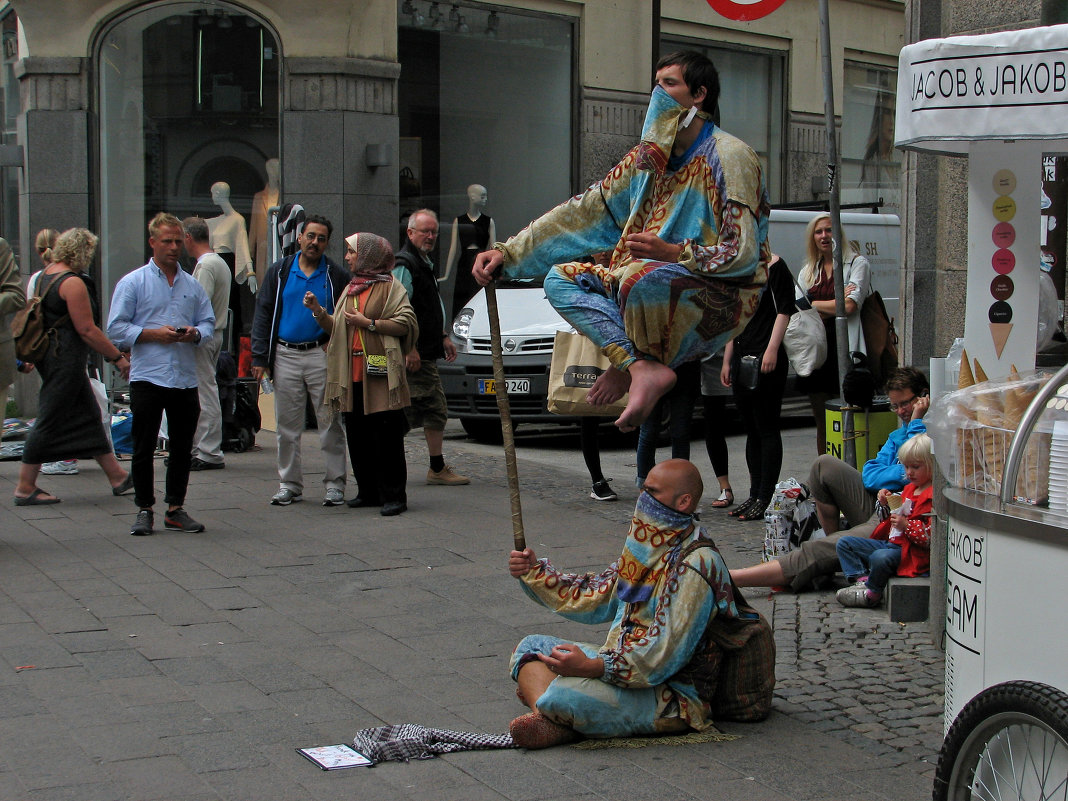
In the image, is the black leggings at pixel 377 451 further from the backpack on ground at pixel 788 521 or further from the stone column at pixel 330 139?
the stone column at pixel 330 139

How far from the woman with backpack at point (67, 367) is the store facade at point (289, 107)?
18.5ft

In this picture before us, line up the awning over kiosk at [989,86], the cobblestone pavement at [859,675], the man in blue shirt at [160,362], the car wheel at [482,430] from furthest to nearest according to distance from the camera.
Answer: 1. the car wheel at [482,430]
2. the man in blue shirt at [160,362]
3. the cobblestone pavement at [859,675]
4. the awning over kiosk at [989,86]

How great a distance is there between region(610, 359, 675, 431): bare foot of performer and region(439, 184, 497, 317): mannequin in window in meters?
11.3

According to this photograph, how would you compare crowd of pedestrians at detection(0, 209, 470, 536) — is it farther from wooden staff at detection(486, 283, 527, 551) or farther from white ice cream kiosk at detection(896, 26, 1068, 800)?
white ice cream kiosk at detection(896, 26, 1068, 800)

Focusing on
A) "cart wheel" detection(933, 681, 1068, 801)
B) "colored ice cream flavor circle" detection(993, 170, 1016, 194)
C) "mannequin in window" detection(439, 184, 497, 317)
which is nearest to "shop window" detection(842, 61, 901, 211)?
"mannequin in window" detection(439, 184, 497, 317)

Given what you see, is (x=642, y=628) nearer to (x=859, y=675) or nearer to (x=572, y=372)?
(x=859, y=675)

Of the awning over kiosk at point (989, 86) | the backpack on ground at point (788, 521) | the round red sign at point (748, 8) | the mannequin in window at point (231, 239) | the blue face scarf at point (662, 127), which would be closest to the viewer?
the blue face scarf at point (662, 127)

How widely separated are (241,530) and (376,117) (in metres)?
7.42

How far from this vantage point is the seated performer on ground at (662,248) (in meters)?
3.99

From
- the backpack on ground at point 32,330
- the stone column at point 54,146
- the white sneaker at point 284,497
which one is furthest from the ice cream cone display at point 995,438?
the stone column at point 54,146

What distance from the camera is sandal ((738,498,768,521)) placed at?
861 centimetres

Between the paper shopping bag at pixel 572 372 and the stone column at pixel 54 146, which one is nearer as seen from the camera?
the paper shopping bag at pixel 572 372

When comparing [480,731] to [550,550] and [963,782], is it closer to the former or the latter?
[963,782]

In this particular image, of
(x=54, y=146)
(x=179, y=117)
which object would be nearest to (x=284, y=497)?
(x=54, y=146)
